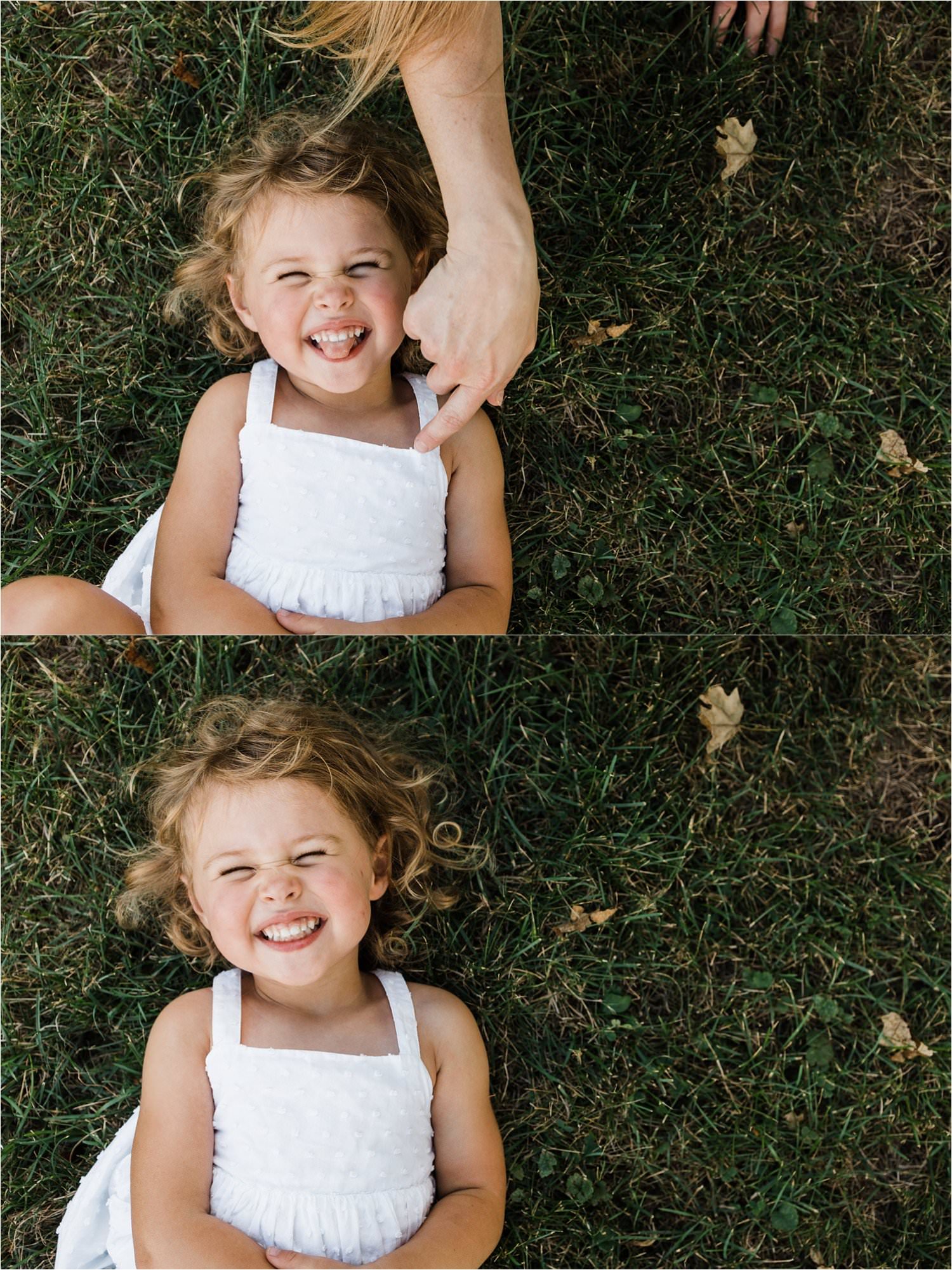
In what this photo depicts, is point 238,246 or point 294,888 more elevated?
point 238,246

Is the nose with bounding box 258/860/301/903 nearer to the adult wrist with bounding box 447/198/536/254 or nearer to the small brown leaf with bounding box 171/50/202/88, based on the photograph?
the adult wrist with bounding box 447/198/536/254

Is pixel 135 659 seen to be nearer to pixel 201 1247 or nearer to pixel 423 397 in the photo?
pixel 423 397

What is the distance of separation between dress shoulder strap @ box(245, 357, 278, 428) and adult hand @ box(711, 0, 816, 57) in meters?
1.15

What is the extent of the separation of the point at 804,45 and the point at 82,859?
7.25 ft

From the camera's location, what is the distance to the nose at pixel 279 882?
1.70m

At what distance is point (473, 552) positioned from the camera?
1.96 m

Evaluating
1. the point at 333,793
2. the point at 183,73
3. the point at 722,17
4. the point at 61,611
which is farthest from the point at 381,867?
the point at 722,17

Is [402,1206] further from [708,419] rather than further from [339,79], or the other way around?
[339,79]

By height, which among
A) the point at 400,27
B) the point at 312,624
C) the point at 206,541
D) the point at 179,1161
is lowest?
the point at 179,1161

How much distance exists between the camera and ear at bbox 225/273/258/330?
1.86m

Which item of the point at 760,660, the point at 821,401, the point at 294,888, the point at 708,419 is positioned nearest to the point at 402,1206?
the point at 294,888

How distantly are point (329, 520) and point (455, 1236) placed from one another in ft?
4.29

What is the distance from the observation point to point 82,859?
6.35ft

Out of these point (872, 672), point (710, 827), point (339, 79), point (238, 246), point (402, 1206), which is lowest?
point (402, 1206)
